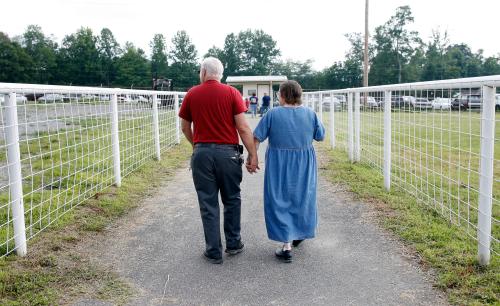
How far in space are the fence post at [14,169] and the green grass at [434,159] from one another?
12.7 ft

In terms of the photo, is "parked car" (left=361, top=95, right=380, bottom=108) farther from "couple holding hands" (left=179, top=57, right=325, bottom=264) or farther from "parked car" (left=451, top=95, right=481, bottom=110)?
"couple holding hands" (left=179, top=57, right=325, bottom=264)

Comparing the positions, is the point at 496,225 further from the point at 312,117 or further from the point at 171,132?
the point at 171,132

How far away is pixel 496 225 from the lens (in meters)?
5.38

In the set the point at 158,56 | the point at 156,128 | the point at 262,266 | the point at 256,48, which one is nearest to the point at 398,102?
the point at 262,266

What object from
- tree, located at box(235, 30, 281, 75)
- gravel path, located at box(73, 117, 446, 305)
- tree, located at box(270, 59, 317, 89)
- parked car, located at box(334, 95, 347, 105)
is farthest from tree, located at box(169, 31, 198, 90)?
gravel path, located at box(73, 117, 446, 305)

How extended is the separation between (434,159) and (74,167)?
5469mm

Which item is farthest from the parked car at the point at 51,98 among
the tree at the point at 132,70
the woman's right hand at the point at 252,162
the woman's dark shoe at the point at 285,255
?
the tree at the point at 132,70

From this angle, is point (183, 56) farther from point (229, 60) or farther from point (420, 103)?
point (420, 103)

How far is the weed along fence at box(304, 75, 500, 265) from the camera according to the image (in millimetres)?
3668

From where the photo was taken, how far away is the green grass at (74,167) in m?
5.02

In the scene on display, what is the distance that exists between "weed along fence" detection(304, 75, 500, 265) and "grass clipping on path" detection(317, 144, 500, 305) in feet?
0.43

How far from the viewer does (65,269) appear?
12.5ft

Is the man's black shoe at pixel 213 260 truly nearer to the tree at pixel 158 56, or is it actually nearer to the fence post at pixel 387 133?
the fence post at pixel 387 133

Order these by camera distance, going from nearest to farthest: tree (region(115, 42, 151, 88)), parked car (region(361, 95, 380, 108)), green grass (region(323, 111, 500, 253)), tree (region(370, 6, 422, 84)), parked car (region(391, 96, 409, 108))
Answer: green grass (region(323, 111, 500, 253)) → parked car (region(391, 96, 409, 108)) → parked car (region(361, 95, 380, 108)) → tree (region(370, 6, 422, 84)) → tree (region(115, 42, 151, 88))
